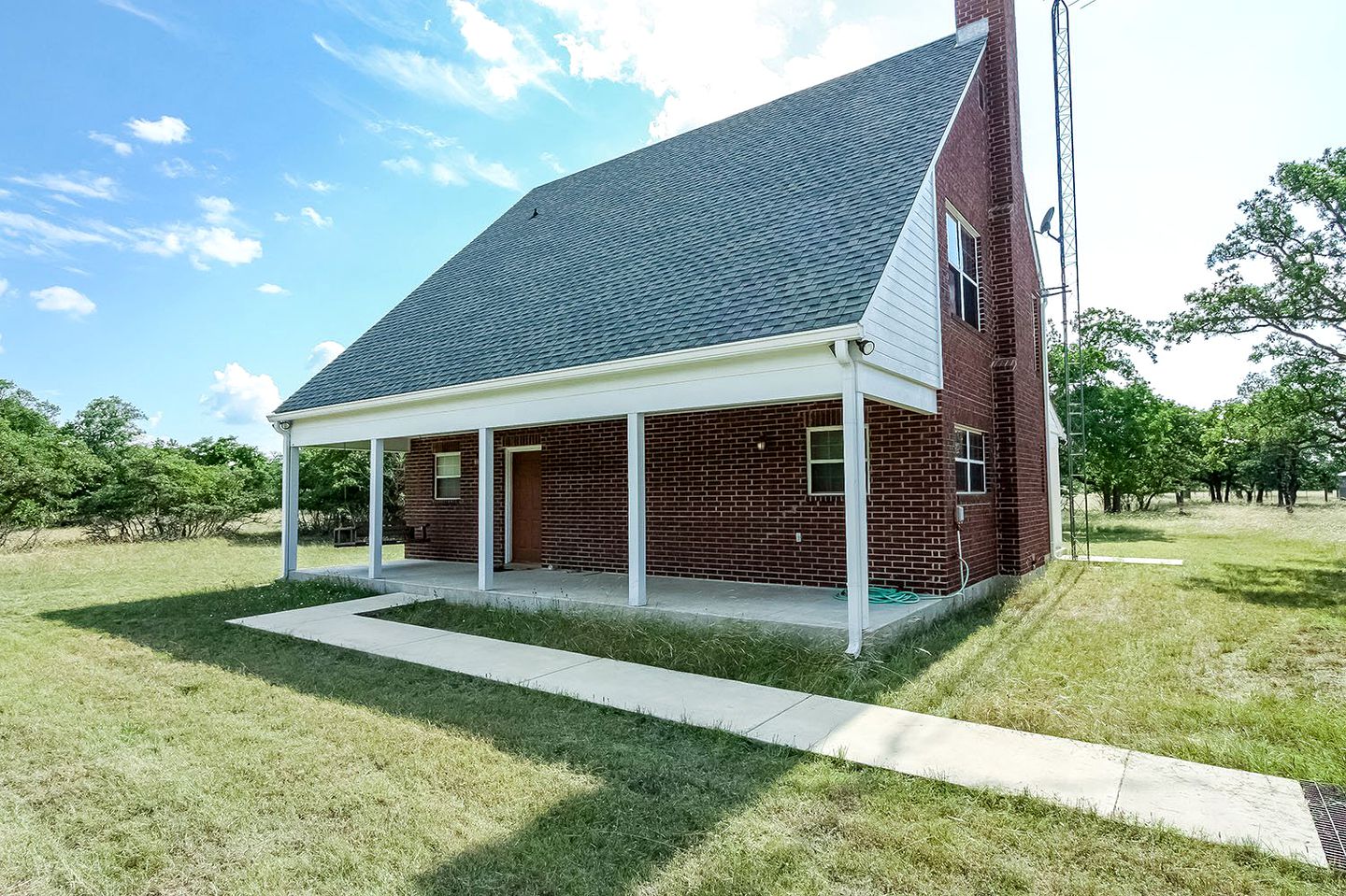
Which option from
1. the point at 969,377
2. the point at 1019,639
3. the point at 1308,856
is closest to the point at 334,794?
the point at 1308,856

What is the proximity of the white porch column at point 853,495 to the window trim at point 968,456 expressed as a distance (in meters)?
3.11

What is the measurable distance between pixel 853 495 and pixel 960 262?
5379 millimetres

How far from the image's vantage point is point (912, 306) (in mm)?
7660

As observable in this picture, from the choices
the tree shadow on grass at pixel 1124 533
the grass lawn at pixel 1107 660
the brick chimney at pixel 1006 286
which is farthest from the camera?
the tree shadow on grass at pixel 1124 533

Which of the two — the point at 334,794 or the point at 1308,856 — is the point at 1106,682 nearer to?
the point at 1308,856

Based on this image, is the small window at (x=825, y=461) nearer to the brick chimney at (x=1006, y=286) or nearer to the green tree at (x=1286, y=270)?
the brick chimney at (x=1006, y=286)

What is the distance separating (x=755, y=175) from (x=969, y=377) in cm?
460

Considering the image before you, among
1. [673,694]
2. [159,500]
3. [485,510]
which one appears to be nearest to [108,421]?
[159,500]

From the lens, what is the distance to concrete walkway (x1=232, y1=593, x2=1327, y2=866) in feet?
10.8

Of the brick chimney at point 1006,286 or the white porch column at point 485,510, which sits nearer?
the white porch column at point 485,510

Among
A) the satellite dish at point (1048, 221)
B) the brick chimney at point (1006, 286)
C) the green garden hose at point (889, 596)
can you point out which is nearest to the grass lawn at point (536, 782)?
the green garden hose at point (889, 596)

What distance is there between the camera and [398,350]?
12.3 metres

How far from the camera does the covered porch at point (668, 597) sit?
695 centimetres

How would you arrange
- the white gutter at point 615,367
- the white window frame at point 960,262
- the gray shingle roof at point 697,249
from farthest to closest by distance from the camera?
the white window frame at point 960,262 → the gray shingle roof at point 697,249 → the white gutter at point 615,367
